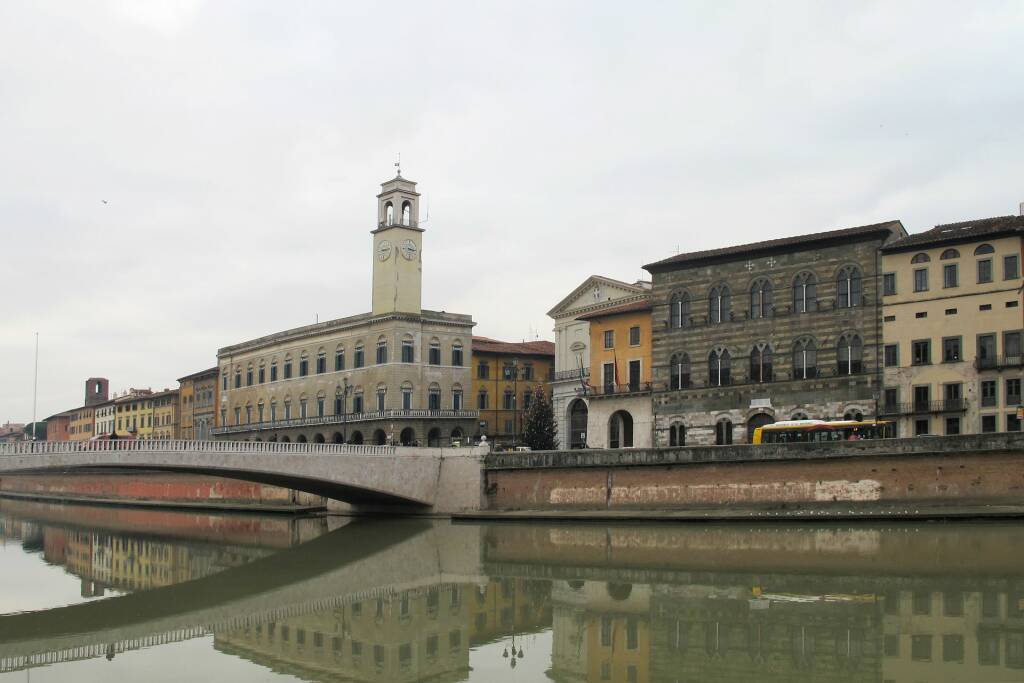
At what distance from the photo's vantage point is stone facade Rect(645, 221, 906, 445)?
50.7m

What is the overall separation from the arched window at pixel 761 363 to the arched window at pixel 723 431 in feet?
8.84

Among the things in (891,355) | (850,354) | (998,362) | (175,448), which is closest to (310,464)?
(175,448)

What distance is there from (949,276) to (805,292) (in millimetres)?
6954

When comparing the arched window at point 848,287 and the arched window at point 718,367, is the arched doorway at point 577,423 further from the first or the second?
the arched window at point 848,287

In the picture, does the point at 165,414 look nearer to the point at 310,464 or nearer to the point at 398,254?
the point at 398,254

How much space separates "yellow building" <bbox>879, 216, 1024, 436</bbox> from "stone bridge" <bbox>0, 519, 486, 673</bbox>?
848 inches

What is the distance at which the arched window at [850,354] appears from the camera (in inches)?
1994

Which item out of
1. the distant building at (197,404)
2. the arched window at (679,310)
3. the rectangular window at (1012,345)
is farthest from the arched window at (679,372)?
the distant building at (197,404)

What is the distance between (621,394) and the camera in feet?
200

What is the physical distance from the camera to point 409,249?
7338 cm

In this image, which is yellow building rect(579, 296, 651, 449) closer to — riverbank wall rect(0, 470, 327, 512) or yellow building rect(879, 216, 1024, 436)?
yellow building rect(879, 216, 1024, 436)

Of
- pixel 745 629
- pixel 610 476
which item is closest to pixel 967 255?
pixel 610 476

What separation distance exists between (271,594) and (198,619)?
3849 mm

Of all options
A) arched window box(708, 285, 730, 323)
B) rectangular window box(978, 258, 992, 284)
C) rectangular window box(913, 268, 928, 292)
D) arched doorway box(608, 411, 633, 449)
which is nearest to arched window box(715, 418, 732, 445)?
arched window box(708, 285, 730, 323)
